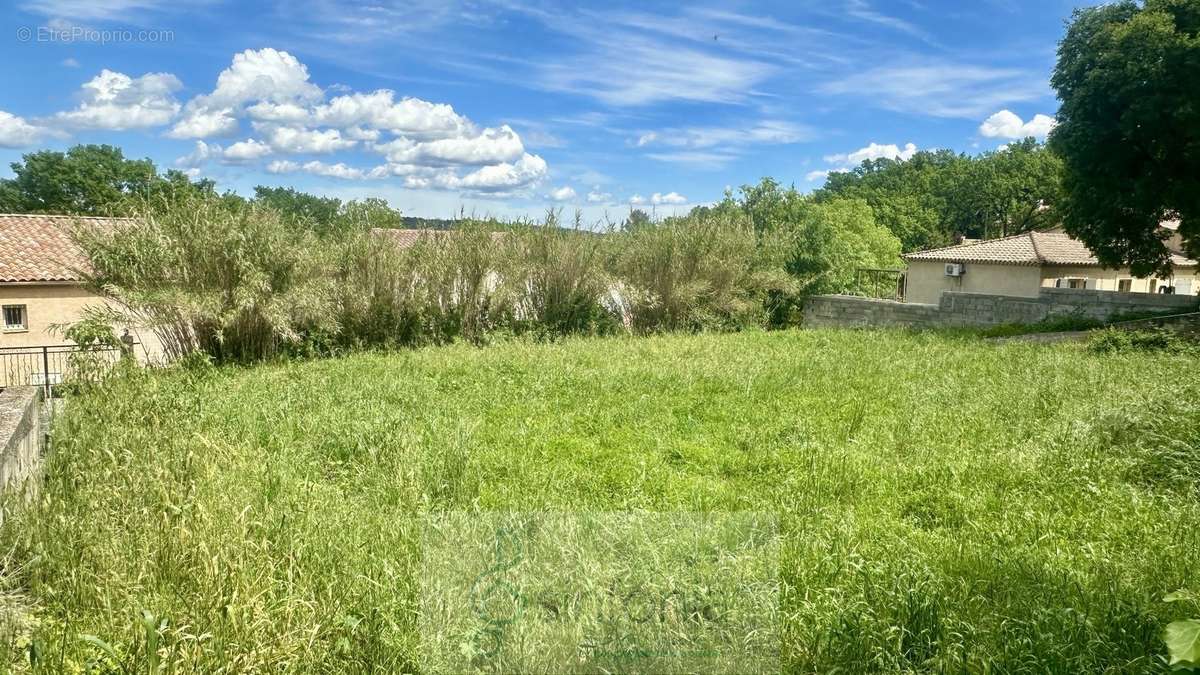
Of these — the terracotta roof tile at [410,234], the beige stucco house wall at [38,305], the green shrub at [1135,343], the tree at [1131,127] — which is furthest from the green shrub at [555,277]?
the beige stucco house wall at [38,305]

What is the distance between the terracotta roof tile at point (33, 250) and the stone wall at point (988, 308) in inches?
854

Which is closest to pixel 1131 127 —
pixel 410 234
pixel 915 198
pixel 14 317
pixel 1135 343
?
pixel 1135 343

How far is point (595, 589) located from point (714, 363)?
722 centimetres

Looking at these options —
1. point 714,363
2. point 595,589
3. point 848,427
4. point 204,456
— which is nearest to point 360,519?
point 204,456

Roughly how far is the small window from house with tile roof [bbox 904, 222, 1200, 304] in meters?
29.0

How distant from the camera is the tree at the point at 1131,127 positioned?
38.3ft

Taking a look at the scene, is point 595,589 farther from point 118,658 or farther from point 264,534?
point 264,534

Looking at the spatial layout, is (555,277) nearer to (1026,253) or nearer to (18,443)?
(18,443)

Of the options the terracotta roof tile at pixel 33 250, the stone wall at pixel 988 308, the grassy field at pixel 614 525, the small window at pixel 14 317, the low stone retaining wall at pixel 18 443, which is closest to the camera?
the grassy field at pixel 614 525

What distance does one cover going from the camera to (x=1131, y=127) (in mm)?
12312

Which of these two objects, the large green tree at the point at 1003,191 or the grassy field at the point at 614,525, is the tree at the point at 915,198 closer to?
the large green tree at the point at 1003,191

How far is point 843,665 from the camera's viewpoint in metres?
2.70

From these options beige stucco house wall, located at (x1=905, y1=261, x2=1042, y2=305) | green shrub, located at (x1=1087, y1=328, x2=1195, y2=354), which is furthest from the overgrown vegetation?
beige stucco house wall, located at (x1=905, y1=261, x2=1042, y2=305)

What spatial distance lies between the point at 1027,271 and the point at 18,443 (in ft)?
90.7
